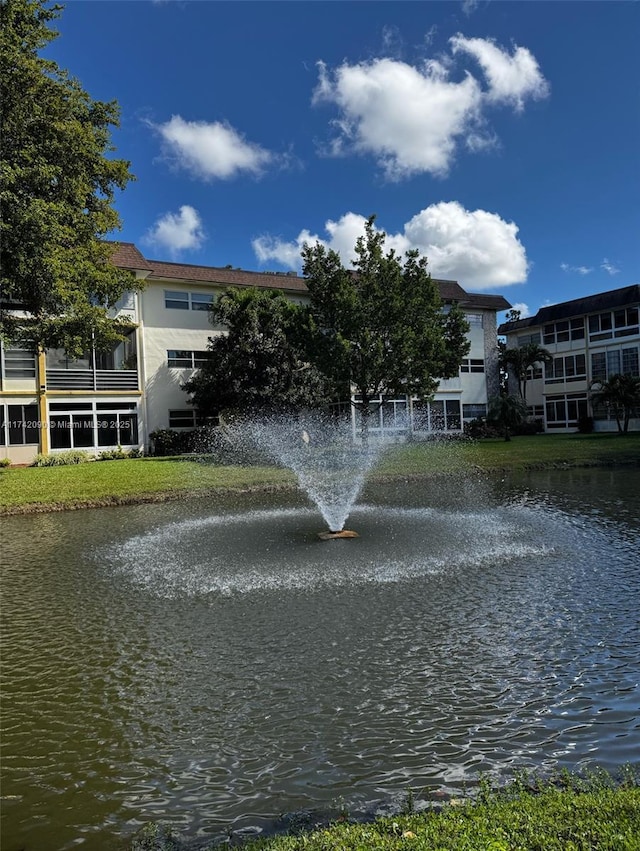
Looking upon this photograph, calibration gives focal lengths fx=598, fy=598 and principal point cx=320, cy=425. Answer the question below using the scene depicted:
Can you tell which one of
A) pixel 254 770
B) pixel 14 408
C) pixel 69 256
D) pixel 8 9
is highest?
pixel 8 9

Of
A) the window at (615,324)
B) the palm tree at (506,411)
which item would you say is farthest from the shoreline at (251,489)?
the window at (615,324)

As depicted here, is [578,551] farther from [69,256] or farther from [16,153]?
[16,153]

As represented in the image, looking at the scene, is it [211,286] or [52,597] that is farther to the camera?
[211,286]

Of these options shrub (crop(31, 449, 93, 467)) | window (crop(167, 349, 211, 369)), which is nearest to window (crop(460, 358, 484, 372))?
window (crop(167, 349, 211, 369))

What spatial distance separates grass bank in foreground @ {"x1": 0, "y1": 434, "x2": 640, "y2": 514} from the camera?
1811 cm

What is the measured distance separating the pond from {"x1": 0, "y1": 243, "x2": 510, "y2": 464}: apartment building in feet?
68.7

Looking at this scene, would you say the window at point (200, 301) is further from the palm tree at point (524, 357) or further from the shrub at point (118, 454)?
the palm tree at point (524, 357)

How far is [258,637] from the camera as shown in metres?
6.49

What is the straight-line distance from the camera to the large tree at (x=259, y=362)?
2878 centimetres

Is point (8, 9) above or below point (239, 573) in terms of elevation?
above

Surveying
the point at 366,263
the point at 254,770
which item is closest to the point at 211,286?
the point at 366,263

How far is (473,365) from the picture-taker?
143 ft

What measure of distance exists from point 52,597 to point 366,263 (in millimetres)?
23359

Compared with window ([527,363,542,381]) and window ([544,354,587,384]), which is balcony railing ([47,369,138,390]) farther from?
window ([544,354,587,384])
